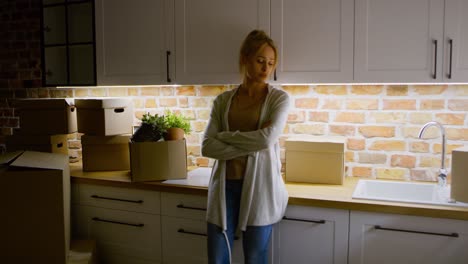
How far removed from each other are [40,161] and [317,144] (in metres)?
1.52

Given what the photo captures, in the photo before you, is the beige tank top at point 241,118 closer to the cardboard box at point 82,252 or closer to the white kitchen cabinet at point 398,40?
the white kitchen cabinet at point 398,40

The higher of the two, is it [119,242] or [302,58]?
[302,58]

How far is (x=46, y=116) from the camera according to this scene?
2.93m

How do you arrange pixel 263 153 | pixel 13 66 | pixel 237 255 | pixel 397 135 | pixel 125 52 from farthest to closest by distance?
pixel 13 66 → pixel 125 52 → pixel 397 135 → pixel 237 255 → pixel 263 153

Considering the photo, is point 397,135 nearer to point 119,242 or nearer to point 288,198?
point 288,198

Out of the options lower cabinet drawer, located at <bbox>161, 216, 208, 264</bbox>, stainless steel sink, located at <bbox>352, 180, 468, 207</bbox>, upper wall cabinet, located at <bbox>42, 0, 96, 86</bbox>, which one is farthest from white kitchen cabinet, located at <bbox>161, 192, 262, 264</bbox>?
upper wall cabinet, located at <bbox>42, 0, 96, 86</bbox>

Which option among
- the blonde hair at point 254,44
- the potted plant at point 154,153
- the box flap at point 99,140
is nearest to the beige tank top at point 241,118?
the blonde hair at point 254,44

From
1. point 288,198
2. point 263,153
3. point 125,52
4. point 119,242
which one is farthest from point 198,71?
point 119,242

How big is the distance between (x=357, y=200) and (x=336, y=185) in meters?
0.33

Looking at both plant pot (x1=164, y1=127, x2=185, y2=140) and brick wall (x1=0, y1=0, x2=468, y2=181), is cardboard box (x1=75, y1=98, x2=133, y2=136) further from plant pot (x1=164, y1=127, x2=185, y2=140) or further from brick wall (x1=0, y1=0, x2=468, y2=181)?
plant pot (x1=164, y1=127, x2=185, y2=140)

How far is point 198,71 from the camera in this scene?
2619mm

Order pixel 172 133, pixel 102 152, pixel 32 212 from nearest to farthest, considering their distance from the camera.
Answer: pixel 32 212
pixel 172 133
pixel 102 152

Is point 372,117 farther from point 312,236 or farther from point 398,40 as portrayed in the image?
point 312,236

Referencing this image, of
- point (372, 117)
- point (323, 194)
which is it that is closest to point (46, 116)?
point (323, 194)
